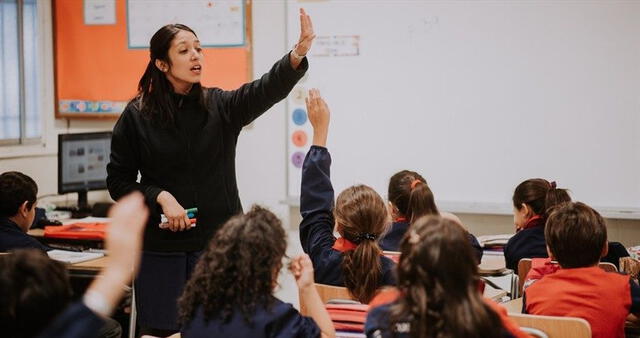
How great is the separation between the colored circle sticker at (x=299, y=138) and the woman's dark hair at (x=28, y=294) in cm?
314

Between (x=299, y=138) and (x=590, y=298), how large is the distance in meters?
2.64

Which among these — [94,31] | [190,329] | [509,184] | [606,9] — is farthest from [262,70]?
[190,329]

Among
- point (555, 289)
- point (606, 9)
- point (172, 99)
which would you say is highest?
point (606, 9)

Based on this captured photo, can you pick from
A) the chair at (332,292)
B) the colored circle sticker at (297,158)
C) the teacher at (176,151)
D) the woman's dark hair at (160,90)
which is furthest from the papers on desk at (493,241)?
the woman's dark hair at (160,90)

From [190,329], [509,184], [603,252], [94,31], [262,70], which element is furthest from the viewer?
[94,31]

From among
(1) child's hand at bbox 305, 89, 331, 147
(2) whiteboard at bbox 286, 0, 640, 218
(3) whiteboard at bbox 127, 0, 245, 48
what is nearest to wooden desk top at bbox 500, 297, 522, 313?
(1) child's hand at bbox 305, 89, 331, 147

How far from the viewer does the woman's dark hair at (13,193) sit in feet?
11.5

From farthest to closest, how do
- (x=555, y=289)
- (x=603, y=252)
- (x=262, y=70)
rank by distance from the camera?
(x=262, y=70) → (x=603, y=252) → (x=555, y=289)

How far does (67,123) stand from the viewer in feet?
17.2

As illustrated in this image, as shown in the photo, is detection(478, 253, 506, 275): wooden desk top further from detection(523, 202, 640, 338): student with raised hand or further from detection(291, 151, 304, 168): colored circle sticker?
detection(291, 151, 304, 168): colored circle sticker

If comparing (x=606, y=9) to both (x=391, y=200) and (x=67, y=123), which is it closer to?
(x=391, y=200)

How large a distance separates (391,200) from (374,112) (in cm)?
129

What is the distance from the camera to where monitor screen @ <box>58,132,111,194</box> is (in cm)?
471

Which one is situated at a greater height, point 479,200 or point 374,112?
point 374,112
